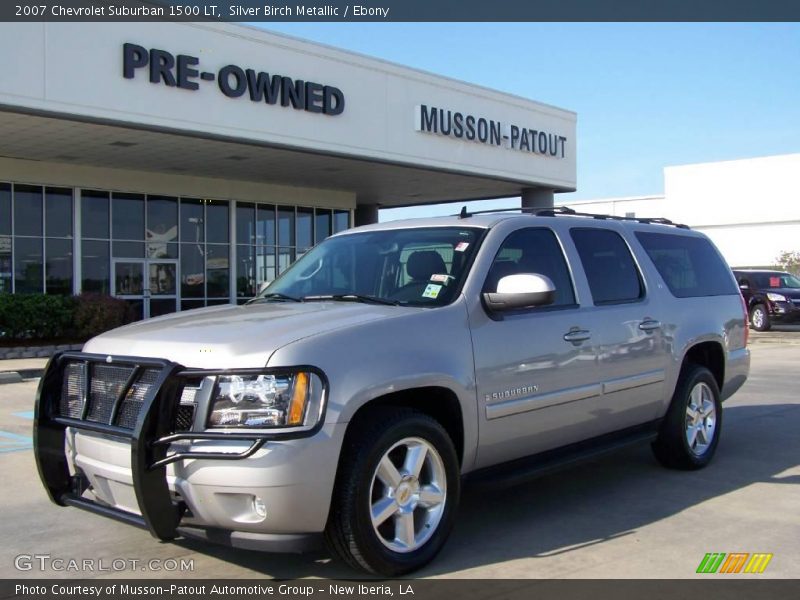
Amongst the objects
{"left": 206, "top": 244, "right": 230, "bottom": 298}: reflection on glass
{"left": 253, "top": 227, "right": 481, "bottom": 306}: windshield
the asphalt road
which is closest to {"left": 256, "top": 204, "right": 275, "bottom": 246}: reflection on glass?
{"left": 206, "top": 244, "right": 230, "bottom": 298}: reflection on glass

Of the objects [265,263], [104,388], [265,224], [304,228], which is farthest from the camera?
[304,228]

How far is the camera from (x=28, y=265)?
2092 centimetres

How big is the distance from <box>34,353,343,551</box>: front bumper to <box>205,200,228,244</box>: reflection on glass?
71.5 ft

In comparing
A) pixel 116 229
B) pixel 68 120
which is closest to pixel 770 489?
pixel 68 120

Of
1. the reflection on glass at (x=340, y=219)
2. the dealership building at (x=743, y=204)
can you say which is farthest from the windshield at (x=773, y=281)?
the dealership building at (x=743, y=204)

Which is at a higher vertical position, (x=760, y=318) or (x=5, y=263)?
(x=5, y=263)

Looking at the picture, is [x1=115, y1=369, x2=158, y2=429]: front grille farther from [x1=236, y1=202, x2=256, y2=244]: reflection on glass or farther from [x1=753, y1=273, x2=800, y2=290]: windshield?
[x1=753, y1=273, x2=800, y2=290]: windshield

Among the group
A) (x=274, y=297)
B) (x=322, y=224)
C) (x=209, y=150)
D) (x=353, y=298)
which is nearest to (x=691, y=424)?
(x=353, y=298)

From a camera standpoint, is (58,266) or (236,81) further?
(58,266)

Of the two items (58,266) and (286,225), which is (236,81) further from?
(286,225)

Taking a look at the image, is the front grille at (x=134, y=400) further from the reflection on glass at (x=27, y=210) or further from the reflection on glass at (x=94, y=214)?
the reflection on glass at (x=94, y=214)

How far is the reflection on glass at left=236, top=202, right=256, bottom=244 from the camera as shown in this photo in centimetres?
2597

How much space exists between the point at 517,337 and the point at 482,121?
841 inches

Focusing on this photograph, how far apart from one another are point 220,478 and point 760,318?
78.4 ft
